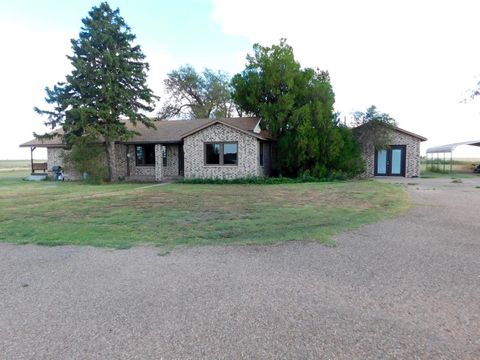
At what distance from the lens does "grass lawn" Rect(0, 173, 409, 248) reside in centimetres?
627

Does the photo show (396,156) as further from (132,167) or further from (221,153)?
(132,167)

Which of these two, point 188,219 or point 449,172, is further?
point 449,172

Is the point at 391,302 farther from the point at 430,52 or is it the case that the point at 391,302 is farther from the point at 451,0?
the point at 430,52

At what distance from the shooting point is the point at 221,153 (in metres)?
19.3

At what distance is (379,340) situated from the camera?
8.91ft

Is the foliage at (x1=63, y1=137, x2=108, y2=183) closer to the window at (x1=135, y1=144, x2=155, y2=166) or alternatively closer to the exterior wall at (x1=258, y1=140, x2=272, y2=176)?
the window at (x1=135, y1=144, x2=155, y2=166)

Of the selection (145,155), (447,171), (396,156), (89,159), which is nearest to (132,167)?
(145,155)

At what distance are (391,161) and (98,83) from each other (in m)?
20.6

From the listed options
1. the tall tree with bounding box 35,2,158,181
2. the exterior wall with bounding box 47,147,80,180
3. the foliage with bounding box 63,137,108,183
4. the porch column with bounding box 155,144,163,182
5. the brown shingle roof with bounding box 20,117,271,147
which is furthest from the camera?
the exterior wall with bounding box 47,147,80,180

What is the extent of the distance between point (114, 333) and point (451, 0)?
16362 mm

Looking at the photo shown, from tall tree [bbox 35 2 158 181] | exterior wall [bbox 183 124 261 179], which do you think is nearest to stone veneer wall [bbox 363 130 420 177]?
exterior wall [bbox 183 124 261 179]

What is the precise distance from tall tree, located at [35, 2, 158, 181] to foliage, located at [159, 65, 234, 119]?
677 inches

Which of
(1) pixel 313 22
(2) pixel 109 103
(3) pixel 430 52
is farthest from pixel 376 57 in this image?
(2) pixel 109 103

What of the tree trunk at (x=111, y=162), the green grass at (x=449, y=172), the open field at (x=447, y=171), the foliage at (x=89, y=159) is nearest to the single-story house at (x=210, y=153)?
the tree trunk at (x=111, y=162)
